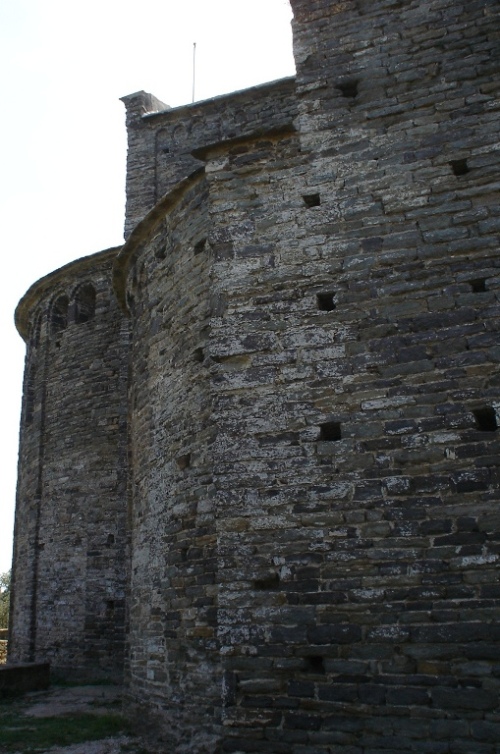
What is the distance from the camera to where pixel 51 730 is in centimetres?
677

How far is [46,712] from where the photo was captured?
8.01 m

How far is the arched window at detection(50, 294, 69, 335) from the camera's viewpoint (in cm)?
1403

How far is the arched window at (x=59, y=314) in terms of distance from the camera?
14.0 m

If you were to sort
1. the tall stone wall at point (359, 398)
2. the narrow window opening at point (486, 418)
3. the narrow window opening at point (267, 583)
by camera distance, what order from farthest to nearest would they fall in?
the narrow window opening at point (267, 583), the narrow window opening at point (486, 418), the tall stone wall at point (359, 398)

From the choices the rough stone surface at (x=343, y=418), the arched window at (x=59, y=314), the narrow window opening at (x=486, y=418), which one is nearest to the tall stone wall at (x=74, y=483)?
the arched window at (x=59, y=314)

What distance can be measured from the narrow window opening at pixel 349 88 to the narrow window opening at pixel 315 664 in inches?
182

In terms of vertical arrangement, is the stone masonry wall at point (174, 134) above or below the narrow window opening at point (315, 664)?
above

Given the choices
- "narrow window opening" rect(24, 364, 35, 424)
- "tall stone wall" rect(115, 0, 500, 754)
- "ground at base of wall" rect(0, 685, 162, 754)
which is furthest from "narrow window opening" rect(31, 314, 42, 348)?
"tall stone wall" rect(115, 0, 500, 754)

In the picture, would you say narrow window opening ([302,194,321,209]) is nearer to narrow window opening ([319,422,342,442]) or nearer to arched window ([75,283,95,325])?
narrow window opening ([319,422,342,442])

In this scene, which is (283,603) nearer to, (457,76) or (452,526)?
(452,526)

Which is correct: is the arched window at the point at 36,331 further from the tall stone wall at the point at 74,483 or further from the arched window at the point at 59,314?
the arched window at the point at 59,314

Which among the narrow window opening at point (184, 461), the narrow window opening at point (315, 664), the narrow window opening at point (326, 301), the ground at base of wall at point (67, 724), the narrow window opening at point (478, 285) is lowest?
the ground at base of wall at point (67, 724)

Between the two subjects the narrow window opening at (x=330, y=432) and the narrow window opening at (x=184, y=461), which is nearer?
the narrow window opening at (x=330, y=432)

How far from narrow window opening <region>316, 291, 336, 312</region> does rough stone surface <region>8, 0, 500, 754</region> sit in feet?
0.04
